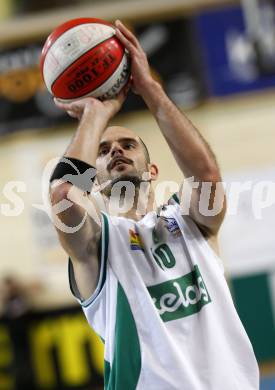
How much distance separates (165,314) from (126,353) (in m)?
0.23

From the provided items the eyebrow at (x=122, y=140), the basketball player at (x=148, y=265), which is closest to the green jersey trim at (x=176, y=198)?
the basketball player at (x=148, y=265)

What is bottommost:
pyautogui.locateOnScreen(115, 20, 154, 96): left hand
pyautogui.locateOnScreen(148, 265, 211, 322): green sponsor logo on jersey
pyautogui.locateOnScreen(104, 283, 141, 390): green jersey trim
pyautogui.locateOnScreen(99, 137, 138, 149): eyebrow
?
pyautogui.locateOnScreen(104, 283, 141, 390): green jersey trim

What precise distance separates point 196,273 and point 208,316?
8.1 inches

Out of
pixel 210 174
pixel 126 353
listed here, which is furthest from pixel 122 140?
pixel 126 353

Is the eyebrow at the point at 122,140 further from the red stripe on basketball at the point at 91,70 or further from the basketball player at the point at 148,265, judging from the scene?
the red stripe on basketball at the point at 91,70

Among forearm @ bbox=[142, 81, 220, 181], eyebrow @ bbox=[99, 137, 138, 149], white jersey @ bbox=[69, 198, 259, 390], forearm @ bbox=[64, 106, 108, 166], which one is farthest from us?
eyebrow @ bbox=[99, 137, 138, 149]

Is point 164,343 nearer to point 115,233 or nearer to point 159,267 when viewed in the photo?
point 159,267

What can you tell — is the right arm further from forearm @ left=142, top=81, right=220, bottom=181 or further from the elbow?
the elbow

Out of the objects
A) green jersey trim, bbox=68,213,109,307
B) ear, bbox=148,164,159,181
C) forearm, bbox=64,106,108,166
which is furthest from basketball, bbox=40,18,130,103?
green jersey trim, bbox=68,213,109,307

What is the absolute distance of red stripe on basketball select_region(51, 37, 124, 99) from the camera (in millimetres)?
3375

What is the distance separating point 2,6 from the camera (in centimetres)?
1045

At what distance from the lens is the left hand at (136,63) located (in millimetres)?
3293

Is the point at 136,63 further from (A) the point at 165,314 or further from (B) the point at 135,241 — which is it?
(A) the point at 165,314

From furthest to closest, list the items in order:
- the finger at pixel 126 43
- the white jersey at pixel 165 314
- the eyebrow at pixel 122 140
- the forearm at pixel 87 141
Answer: the eyebrow at pixel 122 140 < the finger at pixel 126 43 < the white jersey at pixel 165 314 < the forearm at pixel 87 141
